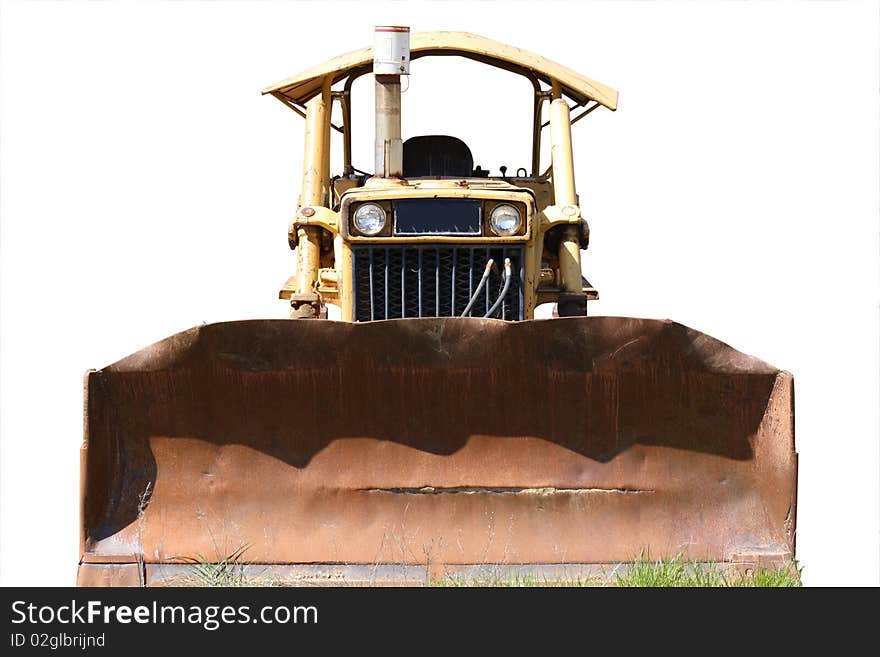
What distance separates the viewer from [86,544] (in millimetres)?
9078

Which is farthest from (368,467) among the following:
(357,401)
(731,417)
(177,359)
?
(731,417)

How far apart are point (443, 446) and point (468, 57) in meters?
3.28

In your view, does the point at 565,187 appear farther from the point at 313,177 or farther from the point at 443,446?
the point at 443,446

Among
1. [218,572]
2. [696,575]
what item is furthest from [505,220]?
[218,572]

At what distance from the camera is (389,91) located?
10.4 meters

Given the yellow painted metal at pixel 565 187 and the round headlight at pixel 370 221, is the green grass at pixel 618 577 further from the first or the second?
the yellow painted metal at pixel 565 187

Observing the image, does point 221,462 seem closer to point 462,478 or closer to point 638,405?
point 462,478

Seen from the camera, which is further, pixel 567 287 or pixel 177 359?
pixel 567 287

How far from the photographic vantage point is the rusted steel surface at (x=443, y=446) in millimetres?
9164

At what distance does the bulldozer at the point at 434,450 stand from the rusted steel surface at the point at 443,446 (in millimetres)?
10

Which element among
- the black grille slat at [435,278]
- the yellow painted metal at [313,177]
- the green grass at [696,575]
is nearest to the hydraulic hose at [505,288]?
the black grille slat at [435,278]

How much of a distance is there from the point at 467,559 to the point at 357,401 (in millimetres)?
969

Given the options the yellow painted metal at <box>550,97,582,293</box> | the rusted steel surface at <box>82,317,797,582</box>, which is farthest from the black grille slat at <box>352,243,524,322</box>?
the rusted steel surface at <box>82,317,797,582</box>

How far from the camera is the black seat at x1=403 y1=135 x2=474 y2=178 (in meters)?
11.8
